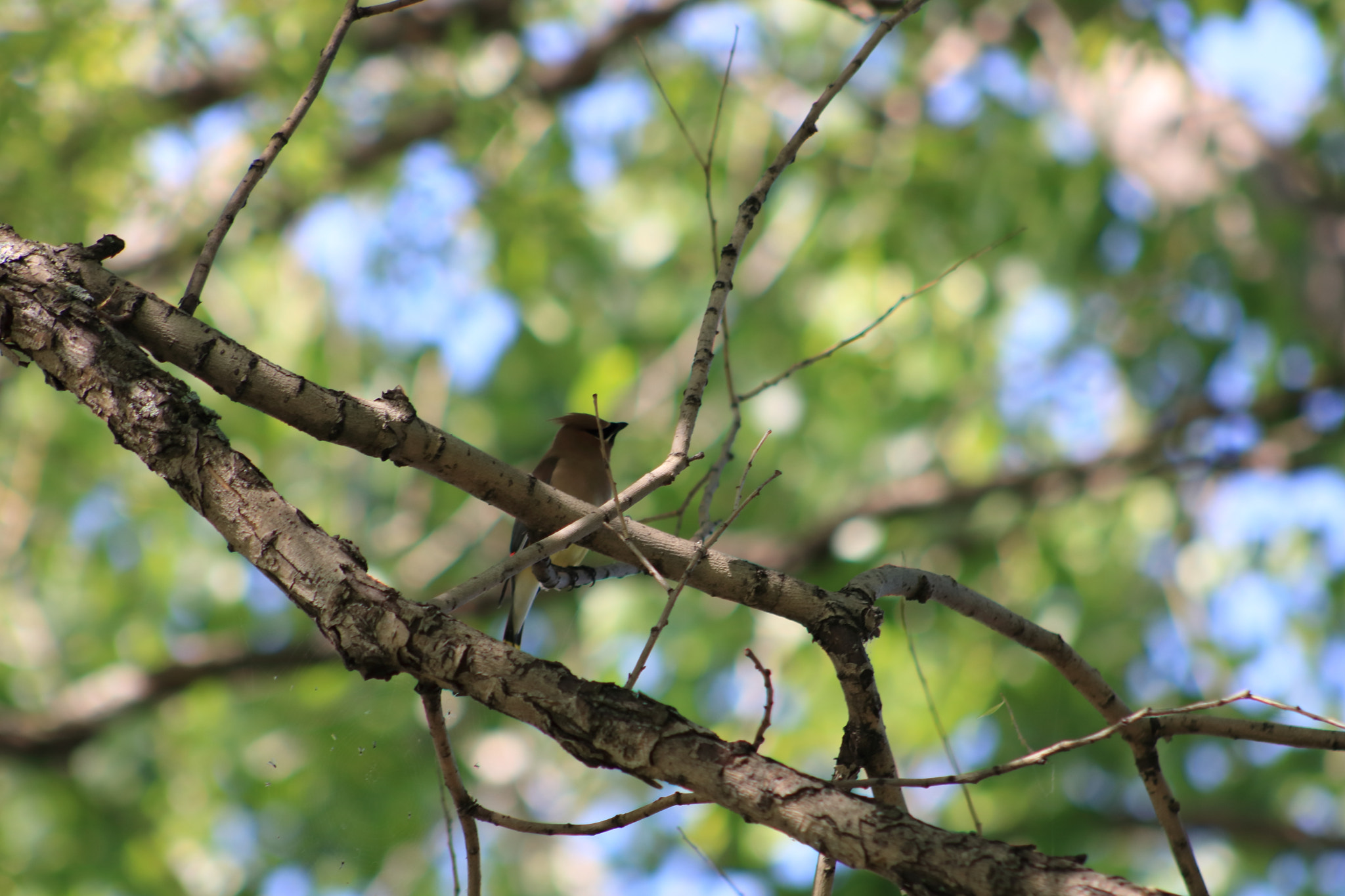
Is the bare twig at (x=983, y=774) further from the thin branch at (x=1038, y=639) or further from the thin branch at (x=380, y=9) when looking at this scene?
the thin branch at (x=380, y=9)

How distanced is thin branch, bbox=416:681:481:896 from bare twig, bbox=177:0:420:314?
0.98 m

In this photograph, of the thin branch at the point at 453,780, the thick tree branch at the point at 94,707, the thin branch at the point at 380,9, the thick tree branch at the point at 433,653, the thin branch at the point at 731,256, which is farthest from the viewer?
the thick tree branch at the point at 94,707

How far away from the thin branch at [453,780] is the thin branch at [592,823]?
2 cm

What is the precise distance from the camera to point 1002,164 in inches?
272

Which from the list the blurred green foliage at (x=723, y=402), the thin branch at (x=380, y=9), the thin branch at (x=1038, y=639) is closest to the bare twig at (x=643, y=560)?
the thin branch at (x=1038, y=639)

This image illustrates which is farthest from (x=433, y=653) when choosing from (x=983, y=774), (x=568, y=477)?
(x=568, y=477)

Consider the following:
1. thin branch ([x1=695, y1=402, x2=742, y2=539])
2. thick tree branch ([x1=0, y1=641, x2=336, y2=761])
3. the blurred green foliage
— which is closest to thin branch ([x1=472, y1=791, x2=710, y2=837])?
thin branch ([x1=695, y1=402, x2=742, y2=539])

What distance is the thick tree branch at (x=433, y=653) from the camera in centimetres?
157

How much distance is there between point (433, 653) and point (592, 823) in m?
0.41

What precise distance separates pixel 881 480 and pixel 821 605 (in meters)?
5.91

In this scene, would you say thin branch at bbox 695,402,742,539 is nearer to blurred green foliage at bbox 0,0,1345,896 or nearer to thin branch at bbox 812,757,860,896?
thin branch at bbox 812,757,860,896

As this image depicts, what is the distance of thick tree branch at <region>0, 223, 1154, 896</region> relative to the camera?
61.7 inches

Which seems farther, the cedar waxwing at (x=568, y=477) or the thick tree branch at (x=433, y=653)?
the cedar waxwing at (x=568, y=477)

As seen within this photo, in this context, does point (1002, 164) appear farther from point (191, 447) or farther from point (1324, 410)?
point (191, 447)
